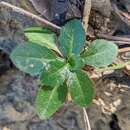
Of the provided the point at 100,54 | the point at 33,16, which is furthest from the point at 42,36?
the point at 100,54

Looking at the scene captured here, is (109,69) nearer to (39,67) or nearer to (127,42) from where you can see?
(127,42)

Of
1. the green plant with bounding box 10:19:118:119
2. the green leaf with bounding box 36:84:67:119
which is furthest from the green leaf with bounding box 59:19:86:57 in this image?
the green leaf with bounding box 36:84:67:119

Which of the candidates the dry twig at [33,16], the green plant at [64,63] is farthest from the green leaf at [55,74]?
the dry twig at [33,16]

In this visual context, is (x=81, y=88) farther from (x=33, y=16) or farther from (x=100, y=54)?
(x=33, y=16)

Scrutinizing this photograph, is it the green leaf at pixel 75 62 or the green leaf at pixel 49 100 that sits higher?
the green leaf at pixel 75 62

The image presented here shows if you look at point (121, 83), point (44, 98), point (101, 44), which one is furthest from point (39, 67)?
point (121, 83)

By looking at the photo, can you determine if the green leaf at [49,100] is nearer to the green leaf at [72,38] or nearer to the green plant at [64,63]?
the green plant at [64,63]
